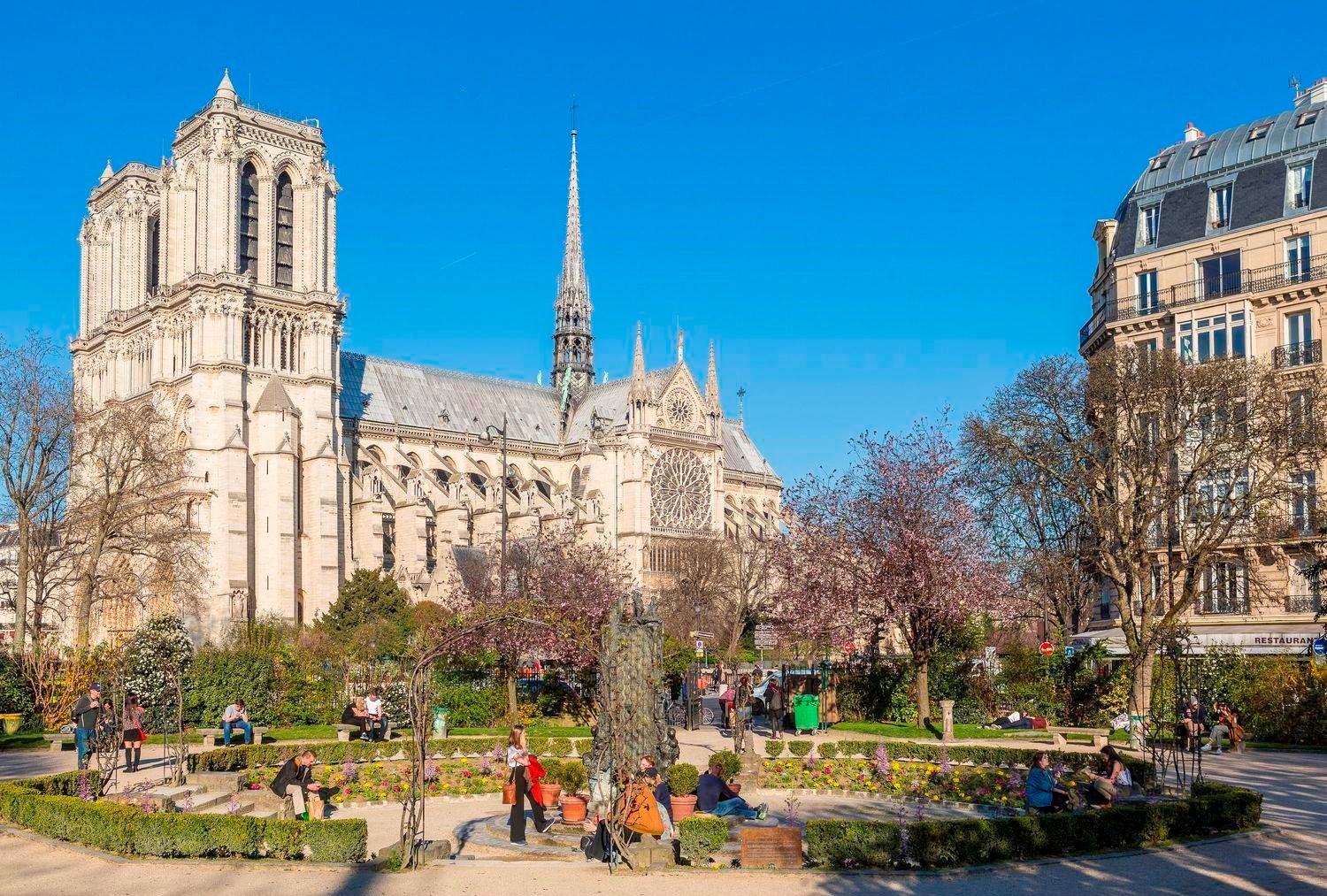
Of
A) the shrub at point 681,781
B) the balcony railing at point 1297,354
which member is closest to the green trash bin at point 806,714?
the shrub at point 681,781

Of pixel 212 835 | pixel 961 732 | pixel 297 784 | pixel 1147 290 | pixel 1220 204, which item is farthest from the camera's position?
pixel 1147 290

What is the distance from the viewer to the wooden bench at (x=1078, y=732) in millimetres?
27375

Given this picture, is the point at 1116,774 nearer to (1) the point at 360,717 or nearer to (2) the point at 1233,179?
(1) the point at 360,717

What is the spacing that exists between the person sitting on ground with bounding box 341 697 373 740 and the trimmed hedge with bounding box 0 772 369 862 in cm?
1224

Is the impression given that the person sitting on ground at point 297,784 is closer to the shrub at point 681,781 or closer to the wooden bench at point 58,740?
the shrub at point 681,781

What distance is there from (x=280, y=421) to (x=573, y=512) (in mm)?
20361

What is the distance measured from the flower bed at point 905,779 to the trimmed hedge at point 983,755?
0.71m

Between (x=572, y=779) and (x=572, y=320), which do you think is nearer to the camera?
(x=572, y=779)

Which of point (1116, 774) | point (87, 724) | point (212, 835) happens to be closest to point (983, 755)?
point (1116, 774)

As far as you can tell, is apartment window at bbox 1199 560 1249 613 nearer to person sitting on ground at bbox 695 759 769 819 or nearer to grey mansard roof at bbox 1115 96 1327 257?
grey mansard roof at bbox 1115 96 1327 257

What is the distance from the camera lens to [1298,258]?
39156 mm

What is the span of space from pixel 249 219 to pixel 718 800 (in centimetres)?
5447

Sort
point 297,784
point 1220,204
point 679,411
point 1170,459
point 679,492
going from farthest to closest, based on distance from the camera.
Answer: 1. point 679,411
2. point 679,492
3. point 1220,204
4. point 1170,459
5. point 297,784

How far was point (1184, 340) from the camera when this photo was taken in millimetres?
40719
